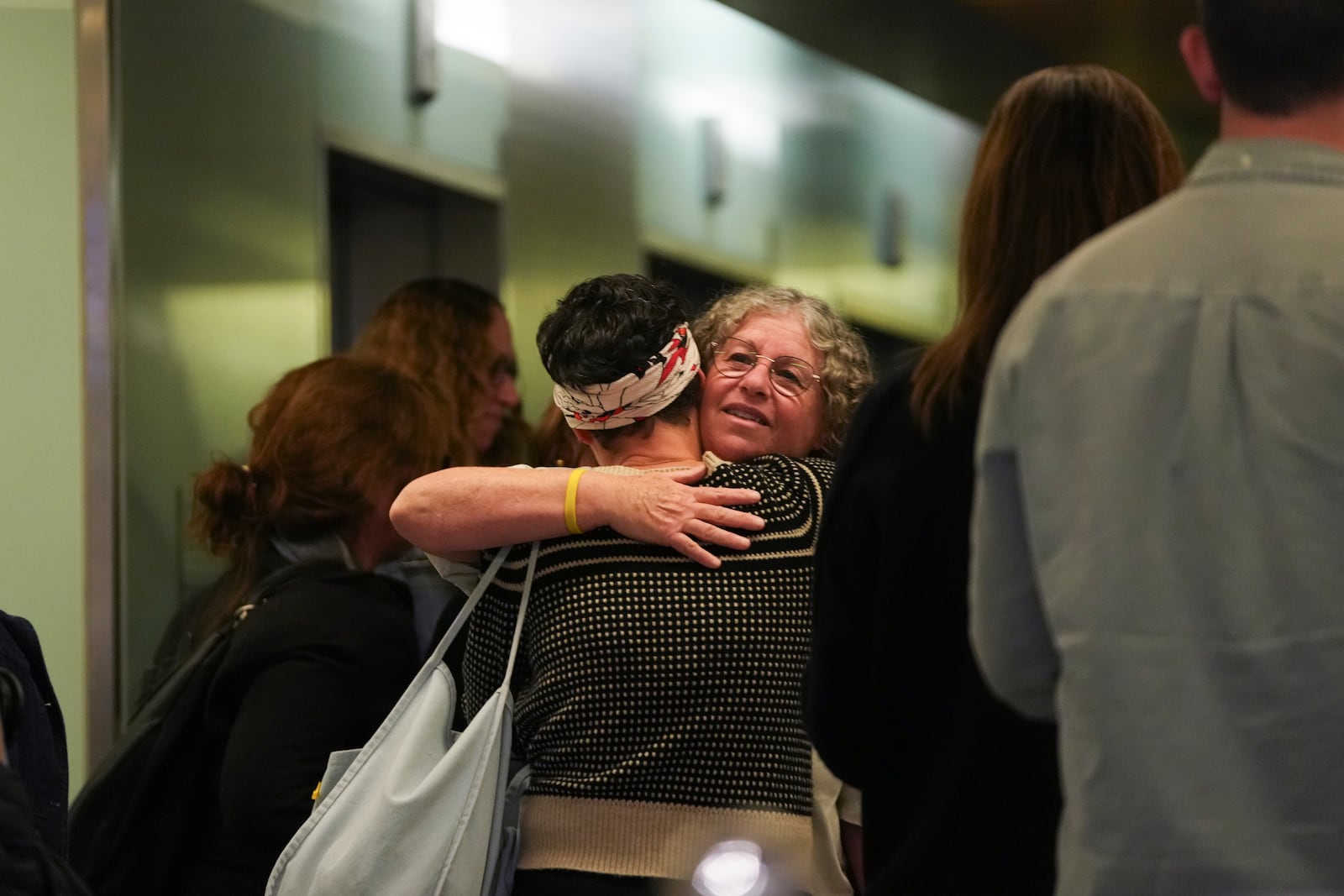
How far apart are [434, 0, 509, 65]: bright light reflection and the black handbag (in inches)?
89.3

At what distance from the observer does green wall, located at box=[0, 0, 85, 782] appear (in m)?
3.74

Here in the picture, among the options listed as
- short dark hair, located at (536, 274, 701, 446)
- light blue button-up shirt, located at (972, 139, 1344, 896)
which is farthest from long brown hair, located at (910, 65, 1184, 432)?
short dark hair, located at (536, 274, 701, 446)

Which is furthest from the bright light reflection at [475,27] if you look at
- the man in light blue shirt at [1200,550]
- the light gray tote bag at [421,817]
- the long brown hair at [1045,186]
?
the man in light blue shirt at [1200,550]

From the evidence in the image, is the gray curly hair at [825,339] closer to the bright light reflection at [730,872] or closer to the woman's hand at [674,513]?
the woman's hand at [674,513]

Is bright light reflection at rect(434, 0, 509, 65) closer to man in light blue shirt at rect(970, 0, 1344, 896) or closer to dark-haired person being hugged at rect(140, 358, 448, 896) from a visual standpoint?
dark-haired person being hugged at rect(140, 358, 448, 896)

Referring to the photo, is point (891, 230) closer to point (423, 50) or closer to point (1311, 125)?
point (423, 50)

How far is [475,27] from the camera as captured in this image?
4.74 metres

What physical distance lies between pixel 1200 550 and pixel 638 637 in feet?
2.77

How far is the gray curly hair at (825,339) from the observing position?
249 centimetres

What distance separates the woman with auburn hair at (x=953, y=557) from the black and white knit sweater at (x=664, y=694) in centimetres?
27

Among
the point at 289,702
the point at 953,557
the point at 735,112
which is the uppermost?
the point at 735,112

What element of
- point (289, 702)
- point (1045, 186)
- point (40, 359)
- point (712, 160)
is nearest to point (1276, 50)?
point (1045, 186)

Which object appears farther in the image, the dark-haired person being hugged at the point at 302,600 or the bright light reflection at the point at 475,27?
the bright light reflection at the point at 475,27

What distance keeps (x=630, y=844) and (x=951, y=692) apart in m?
0.50
